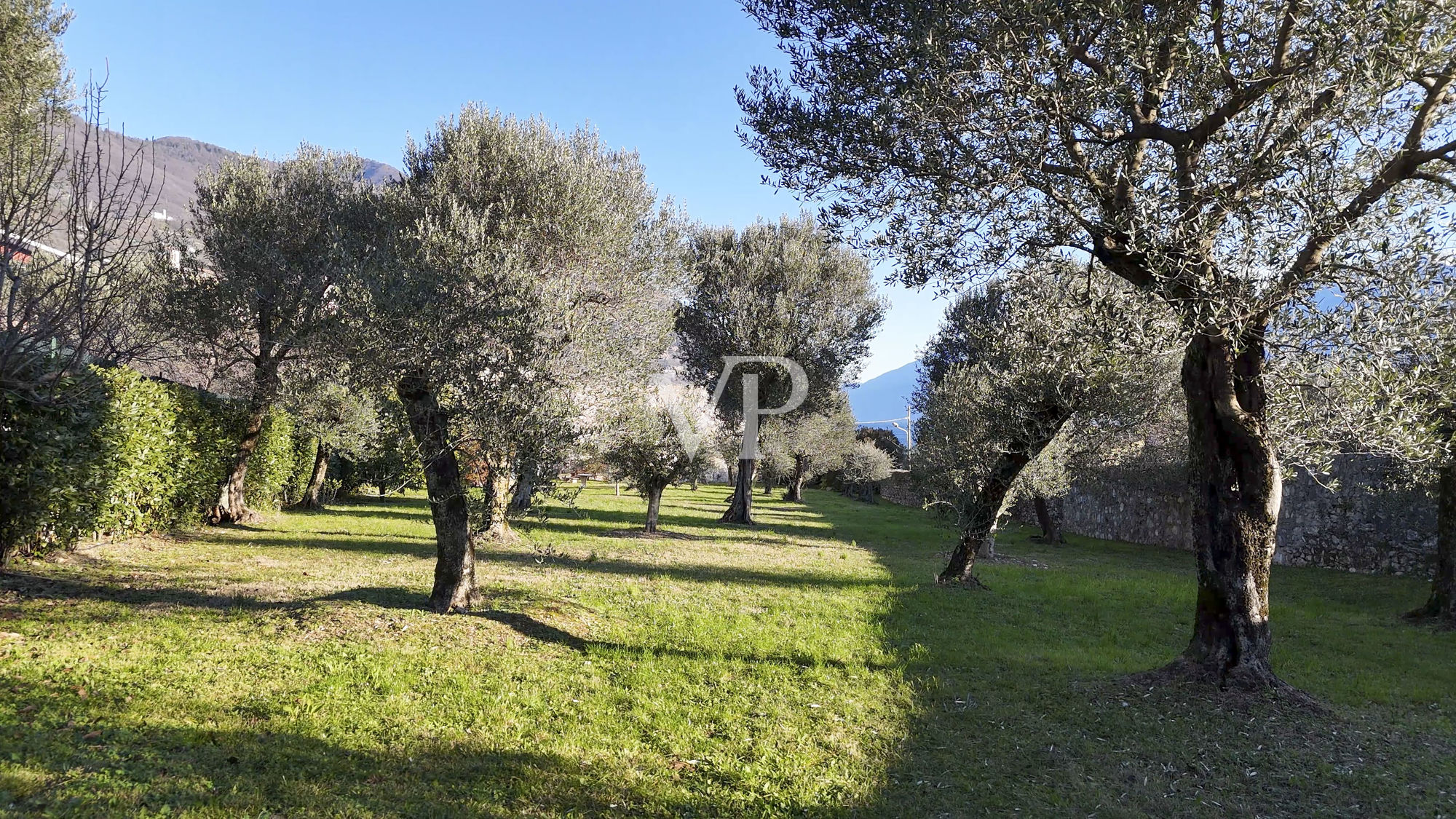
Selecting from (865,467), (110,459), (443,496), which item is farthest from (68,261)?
(865,467)

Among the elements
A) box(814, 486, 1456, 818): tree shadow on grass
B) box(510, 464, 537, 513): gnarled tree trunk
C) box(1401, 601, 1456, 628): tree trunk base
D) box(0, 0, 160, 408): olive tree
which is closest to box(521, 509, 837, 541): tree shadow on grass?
box(510, 464, 537, 513): gnarled tree trunk

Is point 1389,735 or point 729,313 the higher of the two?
point 729,313

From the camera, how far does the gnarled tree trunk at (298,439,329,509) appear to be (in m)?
24.7

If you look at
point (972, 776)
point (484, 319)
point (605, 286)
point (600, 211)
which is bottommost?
point (972, 776)

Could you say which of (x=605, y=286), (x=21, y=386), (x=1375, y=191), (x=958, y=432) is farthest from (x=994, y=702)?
(x=958, y=432)

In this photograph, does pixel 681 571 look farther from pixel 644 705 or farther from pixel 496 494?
pixel 644 705

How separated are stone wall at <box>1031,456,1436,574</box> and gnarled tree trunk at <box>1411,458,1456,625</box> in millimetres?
1206

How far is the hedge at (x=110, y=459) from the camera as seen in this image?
10141 millimetres

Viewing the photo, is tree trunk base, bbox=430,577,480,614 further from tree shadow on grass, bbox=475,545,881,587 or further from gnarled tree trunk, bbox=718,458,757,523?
gnarled tree trunk, bbox=718,458,757,523

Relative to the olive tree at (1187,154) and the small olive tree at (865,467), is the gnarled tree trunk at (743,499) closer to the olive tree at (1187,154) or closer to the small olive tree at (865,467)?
the olive tree at (1187,154)

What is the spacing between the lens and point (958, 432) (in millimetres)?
19406

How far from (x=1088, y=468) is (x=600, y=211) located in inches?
824

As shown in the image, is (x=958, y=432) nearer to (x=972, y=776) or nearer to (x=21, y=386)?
(x=972, y=776)

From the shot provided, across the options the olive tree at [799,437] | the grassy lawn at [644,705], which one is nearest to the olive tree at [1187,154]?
the grassy lawn at [644,705]
